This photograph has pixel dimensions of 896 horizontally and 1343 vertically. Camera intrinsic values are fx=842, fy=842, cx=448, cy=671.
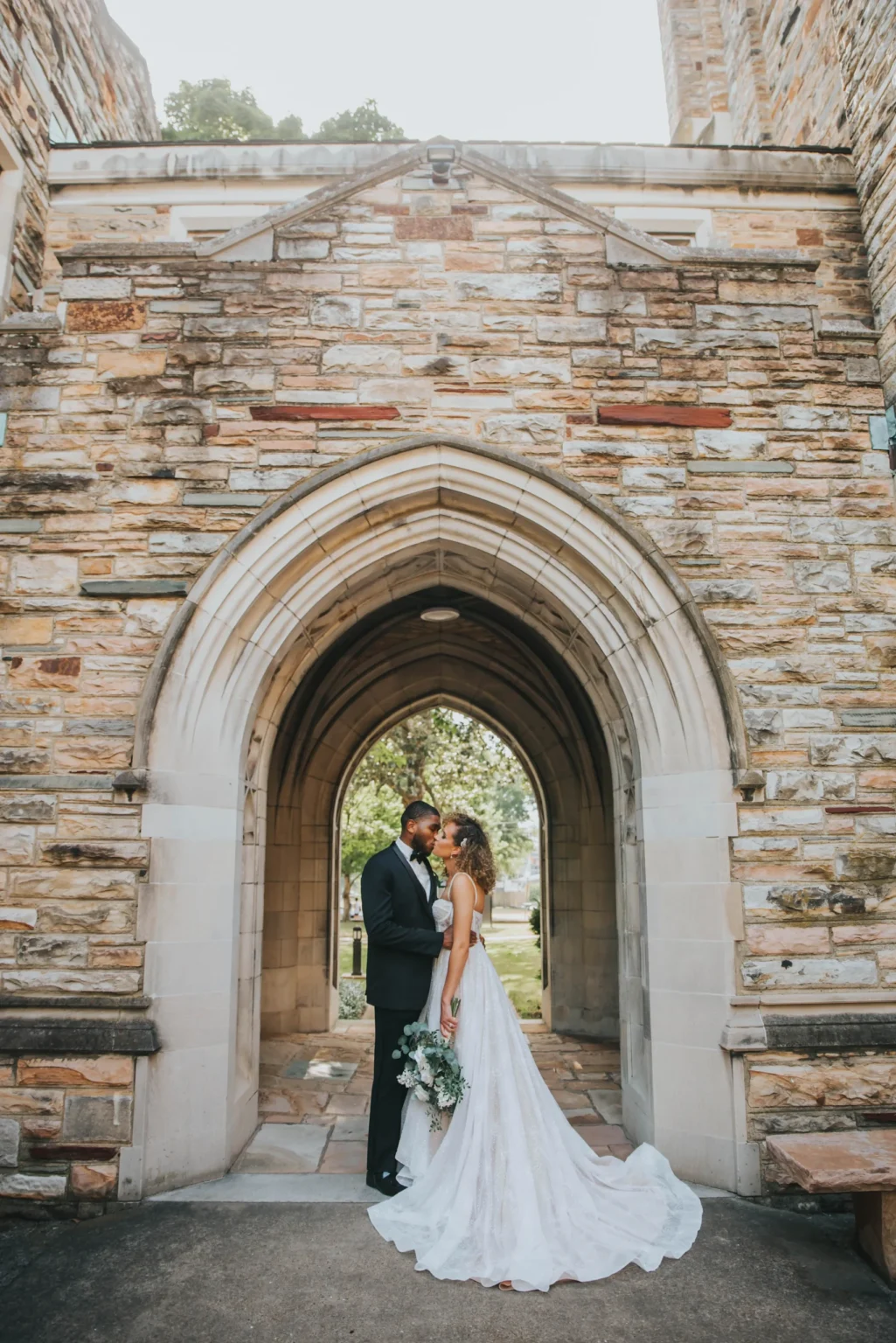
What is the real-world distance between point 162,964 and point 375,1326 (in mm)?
1794

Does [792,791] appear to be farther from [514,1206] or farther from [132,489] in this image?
[132,489]

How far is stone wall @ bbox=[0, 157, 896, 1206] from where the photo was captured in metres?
4.08

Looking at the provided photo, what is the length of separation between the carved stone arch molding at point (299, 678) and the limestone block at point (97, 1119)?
66 mm

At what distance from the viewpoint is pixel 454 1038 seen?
12.2 ft

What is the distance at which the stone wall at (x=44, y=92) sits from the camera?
568 centimetres

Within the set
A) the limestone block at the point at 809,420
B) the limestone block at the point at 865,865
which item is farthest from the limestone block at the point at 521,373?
the limestone block at the point at 865,865

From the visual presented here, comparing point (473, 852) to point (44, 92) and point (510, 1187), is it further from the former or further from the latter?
point (44, 92)

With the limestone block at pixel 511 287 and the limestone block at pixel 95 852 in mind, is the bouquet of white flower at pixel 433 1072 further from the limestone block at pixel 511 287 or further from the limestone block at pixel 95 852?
the limestone block at pixel 511 287

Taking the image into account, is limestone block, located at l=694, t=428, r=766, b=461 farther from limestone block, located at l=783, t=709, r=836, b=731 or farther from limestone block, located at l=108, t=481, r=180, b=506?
limestone block, located at l=108, t=481, r=180, b=506

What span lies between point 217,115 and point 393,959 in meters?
19.9

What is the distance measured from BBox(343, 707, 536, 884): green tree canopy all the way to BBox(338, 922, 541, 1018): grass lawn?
191 cm

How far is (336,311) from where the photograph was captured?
4.60 metres

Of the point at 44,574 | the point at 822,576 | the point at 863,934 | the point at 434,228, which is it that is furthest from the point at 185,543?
the point at 863,934

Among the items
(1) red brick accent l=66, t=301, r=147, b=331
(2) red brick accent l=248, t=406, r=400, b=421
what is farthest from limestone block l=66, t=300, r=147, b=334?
(2) red brick accent l=248, t=406, r=400, b=421
